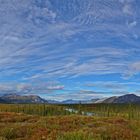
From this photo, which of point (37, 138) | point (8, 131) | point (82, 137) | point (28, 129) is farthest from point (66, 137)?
point (28, 129)

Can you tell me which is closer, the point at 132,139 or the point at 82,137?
the point at 82,137

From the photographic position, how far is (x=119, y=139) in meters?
19.3

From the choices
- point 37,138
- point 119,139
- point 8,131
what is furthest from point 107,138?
point 8,131

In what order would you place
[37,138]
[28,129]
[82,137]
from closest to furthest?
[82,137], [37,138], [28,129]

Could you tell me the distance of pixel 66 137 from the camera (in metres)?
15.3

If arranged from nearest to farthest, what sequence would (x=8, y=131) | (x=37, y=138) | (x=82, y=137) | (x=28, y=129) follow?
(x=82, y=137) → (x=37, y=138) → (x=8, y=131) → (x=28, y=129)

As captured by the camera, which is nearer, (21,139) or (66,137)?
(66,137)

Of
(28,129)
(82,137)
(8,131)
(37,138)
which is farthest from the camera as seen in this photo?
(28,129)

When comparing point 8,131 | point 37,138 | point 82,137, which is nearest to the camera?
point 82,137

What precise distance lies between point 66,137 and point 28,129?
9.25 metres

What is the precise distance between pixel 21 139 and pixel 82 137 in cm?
586

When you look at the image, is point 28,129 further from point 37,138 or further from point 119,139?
point 119,139

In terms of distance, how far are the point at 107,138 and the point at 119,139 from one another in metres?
0.72

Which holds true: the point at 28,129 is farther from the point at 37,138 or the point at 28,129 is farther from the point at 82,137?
the point at 82,137
